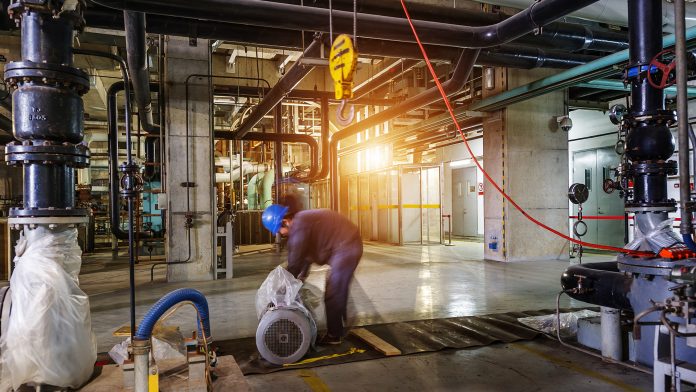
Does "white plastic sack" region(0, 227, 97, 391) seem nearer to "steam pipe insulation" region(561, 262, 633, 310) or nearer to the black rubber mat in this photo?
the black rubber mat

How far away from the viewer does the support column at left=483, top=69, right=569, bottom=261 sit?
1084 centimetres

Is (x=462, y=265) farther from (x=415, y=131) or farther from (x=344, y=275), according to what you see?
(x=344, y=275)

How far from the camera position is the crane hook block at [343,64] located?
347 cm

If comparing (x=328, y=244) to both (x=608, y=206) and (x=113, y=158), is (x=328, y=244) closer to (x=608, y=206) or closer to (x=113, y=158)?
(x=113, y=158)

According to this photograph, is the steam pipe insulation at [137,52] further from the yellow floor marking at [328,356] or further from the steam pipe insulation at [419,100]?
the steam pipe insulation at [419,100]

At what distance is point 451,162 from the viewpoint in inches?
A: 755

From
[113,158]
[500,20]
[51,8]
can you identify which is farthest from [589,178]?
[51,8]

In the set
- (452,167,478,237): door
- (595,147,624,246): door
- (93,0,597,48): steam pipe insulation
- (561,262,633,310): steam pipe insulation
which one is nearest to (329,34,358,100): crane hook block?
(93,0,597,48): steam pipe insulation

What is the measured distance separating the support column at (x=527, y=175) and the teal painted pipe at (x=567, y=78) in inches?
27.0

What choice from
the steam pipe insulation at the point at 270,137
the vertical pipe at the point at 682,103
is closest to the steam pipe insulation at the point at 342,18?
the vertical pipe at the point at 682,103

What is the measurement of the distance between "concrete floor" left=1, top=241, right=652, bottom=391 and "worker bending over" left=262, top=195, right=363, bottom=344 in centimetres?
23

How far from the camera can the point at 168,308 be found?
104 inches

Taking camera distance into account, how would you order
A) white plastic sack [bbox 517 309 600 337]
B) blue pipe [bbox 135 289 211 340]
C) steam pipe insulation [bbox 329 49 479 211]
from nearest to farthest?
blue pipe [bbox 135 289 211 340] → white plastic sack [bbox 517 309 600 337] → steam pipe insulation [bbox 329 49 479 211]

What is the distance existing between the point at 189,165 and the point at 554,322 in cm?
681
